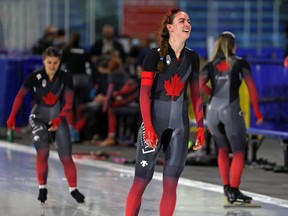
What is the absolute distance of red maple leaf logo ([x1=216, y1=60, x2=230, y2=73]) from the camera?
14.3m

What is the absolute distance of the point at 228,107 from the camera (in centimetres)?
1424

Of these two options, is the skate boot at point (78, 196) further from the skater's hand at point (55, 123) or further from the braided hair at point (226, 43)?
the braided hair at point (226, 43)

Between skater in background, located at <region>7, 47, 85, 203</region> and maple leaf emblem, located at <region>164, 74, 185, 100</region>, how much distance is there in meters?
2.90

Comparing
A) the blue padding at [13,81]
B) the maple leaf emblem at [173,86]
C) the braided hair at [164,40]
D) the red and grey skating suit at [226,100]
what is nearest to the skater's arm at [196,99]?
the maple leaf emblem at [173,86]

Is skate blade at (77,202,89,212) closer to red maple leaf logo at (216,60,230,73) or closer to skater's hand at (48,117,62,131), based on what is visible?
skater's hand at (48,117,62,131)

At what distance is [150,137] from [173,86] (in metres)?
0.65

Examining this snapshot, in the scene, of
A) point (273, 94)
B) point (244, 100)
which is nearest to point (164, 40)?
point (244, 100)

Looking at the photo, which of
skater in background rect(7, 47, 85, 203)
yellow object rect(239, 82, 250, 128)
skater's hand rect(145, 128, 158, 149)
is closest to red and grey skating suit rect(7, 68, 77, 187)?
skater in background rect(7, 47, 85, 203)

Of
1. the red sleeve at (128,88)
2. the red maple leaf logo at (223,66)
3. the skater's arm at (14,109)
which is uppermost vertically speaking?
the red maple leaf logo at (223,66)

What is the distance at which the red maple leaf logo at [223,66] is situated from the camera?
14272 millimetres

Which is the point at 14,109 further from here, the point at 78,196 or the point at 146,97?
the point at 146,97

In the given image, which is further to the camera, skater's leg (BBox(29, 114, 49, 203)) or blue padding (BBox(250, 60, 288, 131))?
blue padding (BBox(250, 60, 288, 131))

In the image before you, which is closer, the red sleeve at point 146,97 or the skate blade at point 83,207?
the red sleeve at point 146,97

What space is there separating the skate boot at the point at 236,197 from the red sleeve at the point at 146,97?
3.62 m
